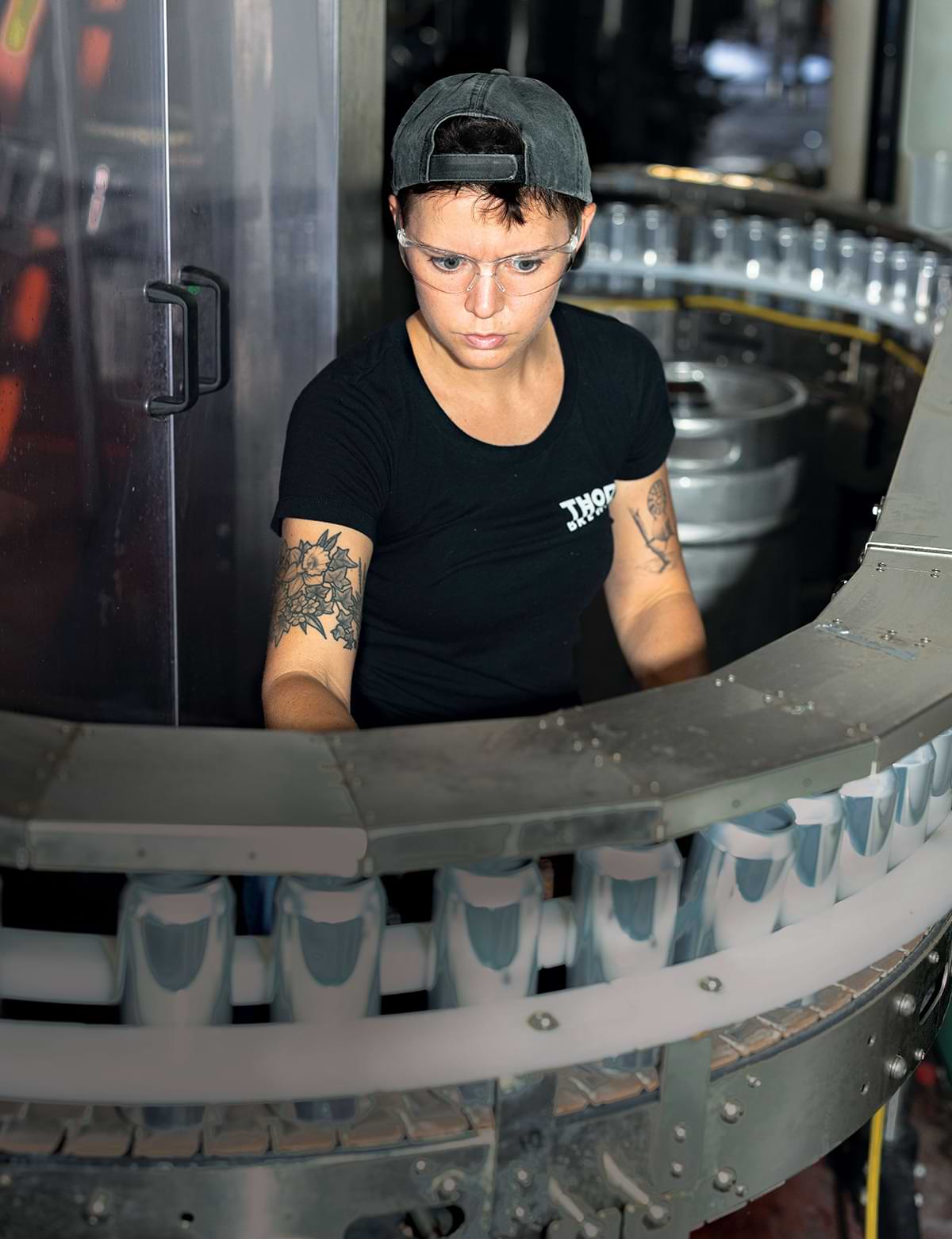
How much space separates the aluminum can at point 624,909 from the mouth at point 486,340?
461mm

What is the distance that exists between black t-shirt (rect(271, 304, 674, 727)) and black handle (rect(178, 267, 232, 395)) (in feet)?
1.43

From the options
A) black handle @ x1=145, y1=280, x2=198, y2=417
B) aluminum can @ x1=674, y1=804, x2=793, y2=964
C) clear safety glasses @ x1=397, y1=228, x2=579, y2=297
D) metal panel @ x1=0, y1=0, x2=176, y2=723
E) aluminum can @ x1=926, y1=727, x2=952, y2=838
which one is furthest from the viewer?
black handle @ x1=145, y1=280, x2=198, y2=417

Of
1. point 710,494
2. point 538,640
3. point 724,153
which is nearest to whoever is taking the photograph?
point 538,640

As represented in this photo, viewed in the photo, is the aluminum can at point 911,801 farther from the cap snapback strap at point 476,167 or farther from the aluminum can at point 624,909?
the cap snapback strap at point 476,167

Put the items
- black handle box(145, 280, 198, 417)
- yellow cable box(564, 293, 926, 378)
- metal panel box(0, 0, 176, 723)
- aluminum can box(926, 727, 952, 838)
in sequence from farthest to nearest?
yellow cable box(564, 293, 926, 378), black handle box(145, 280, 198, 417), metal panel box(0, 0, 176, 723), aluminum can box(926, 727, 952, 838)

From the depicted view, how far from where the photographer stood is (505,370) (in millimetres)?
1304

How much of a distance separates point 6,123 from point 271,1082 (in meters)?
0.86

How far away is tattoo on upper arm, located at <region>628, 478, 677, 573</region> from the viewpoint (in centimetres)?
146

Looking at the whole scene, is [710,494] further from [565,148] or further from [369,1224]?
[369,1224]

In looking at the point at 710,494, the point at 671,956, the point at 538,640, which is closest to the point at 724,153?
the point at 710,494

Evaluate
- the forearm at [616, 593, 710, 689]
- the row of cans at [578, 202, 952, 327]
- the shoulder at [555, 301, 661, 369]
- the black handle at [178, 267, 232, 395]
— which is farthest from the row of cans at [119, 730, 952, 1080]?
the row of cans at [578, 202, 952, 327]

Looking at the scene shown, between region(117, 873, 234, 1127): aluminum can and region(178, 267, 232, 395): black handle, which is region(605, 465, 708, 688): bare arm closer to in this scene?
region(178, 267, 232, 395): black handle

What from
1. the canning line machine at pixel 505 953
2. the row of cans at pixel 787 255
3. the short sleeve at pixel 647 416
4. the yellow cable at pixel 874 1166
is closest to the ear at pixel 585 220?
the short sleeve at pixel 647 416

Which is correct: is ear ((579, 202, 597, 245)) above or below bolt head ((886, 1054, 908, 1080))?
above
